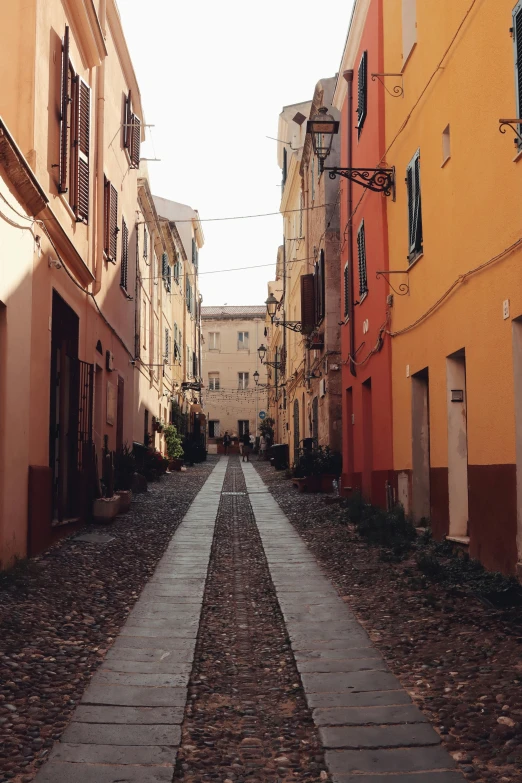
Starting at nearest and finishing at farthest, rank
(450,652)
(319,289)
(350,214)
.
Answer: (450,652), (350,214), (319,289)

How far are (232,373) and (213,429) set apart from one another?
14.8ft

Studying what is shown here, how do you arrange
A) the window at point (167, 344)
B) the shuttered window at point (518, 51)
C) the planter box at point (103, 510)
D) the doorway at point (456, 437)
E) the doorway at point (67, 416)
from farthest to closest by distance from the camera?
the window at point (167, 344) → the planter box at point (103, 510) → the doorway at point (67, 416) → the doorway at point (456, 437) → the shuttered window at point (518, 51)

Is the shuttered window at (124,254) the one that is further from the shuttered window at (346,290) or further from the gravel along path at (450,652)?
the gravel along path at (450,652)

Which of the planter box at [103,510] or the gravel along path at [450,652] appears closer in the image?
the gravel along path at [450,652]

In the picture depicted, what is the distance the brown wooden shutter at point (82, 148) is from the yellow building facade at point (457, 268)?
4.21 metres

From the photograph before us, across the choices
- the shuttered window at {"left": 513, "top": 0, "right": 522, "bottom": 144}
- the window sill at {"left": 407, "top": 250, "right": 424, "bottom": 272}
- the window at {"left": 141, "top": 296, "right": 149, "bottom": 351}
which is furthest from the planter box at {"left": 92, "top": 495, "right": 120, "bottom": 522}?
the window at {"left": 141, "top": 296, "right": 149, "bottom": 351}

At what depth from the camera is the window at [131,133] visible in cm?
1582

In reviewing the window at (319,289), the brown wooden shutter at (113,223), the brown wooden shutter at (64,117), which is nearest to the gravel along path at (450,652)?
the brown wooden shutter at (64,117)

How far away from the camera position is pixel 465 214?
7910mm

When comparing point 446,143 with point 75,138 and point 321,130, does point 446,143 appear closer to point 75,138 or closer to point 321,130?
point 321,130

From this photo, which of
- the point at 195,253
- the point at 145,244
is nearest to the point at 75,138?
the point at 145,244

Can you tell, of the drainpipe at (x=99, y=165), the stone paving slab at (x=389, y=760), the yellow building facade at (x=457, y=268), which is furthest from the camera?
the drainpipe at (x=99, y=165)

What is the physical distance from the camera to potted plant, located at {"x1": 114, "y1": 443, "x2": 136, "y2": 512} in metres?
13.1

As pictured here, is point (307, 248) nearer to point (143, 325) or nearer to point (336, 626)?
point (143, 325)
